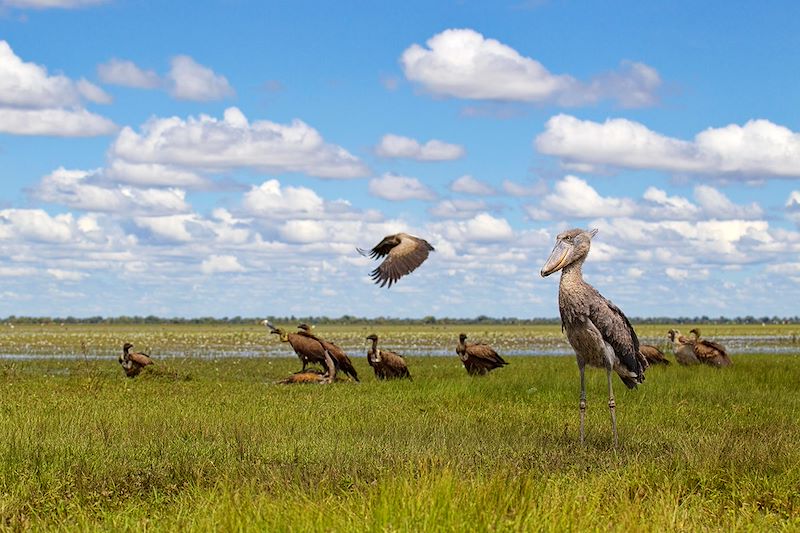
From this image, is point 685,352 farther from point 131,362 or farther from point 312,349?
point 131,362

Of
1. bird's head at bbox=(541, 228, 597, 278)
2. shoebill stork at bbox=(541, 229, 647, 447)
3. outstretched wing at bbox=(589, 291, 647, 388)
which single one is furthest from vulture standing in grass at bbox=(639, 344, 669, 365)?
bird's head at bbox=(541, 228, 597, 278)

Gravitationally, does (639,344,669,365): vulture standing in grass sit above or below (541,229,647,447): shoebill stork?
below

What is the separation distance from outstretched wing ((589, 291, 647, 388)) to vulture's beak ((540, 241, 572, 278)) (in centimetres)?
59

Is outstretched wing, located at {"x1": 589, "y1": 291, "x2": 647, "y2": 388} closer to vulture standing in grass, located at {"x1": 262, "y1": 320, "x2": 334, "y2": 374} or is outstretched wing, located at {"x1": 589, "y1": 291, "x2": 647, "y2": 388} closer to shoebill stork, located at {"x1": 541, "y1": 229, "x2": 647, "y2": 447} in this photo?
shoebill stork, located at {"x1": 541, "y1": 229, "x2": 647, "y2": 447}

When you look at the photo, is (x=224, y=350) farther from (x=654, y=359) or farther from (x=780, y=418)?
(x=780, y=418)

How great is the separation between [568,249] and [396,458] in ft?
10.4

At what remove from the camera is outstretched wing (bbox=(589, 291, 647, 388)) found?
34.2ft

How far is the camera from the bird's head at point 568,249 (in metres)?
10.3

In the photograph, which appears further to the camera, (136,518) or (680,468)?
(680,468)

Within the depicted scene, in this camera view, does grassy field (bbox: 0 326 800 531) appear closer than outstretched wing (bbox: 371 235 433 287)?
Yes

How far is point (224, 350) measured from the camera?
41281 mm

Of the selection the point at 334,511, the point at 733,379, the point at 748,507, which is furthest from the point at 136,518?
the point at 733,379

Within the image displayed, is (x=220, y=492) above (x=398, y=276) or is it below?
below

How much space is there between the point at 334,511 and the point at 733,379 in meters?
14.6
